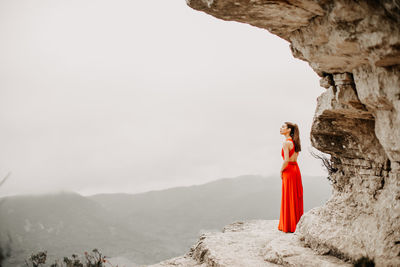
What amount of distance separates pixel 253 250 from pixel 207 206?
244 feet

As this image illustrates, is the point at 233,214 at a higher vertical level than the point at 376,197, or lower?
lower

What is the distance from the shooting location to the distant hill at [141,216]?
45.9 metres

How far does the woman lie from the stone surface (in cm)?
47

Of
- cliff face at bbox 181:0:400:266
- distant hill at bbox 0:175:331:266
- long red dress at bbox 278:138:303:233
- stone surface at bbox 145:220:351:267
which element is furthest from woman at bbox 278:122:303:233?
distant hill at bbox 0:175:331:266

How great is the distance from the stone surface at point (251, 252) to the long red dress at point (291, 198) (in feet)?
1.30

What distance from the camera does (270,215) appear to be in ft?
222

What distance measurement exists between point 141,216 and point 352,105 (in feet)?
240

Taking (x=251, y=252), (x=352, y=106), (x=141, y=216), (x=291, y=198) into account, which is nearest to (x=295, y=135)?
(x=291, y=198)

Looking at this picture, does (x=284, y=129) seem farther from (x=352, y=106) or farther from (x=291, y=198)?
(x=352, y=106)

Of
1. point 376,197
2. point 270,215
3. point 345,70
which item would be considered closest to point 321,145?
point 376,197

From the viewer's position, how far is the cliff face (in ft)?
13.0

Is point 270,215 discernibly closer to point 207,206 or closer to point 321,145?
point 207,206

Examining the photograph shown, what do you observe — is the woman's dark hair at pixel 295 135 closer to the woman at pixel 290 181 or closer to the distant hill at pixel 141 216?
the woman at pixel 290 181

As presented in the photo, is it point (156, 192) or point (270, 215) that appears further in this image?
point (156, 192)
